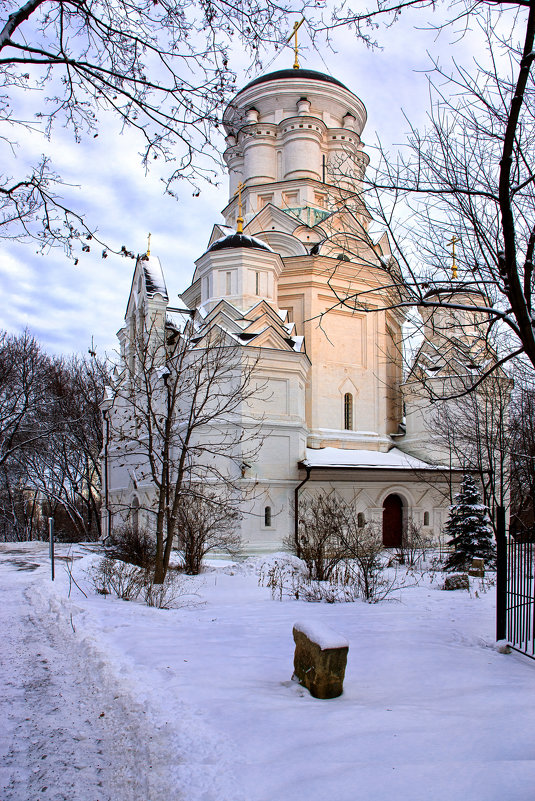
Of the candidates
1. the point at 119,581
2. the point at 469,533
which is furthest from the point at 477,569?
the point at 119,581

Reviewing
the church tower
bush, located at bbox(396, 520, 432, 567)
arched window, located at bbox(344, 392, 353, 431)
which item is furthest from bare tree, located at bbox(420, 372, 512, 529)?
arched window, located at bbox(344, 392, 353, 431)

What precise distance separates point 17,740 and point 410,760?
283cm

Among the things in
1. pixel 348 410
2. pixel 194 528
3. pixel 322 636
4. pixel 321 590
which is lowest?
pixel 321 590

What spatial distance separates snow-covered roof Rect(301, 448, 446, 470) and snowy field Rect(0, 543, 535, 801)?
12623mm

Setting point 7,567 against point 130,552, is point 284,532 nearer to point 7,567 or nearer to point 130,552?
point 130,552

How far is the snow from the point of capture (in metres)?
5.23

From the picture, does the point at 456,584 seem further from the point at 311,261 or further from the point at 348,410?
the point at 311,261

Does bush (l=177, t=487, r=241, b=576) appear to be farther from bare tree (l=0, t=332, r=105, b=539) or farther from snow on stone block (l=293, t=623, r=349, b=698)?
bare tree (l=0, t=332, r=105, b=539)

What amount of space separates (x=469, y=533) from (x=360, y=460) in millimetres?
6358

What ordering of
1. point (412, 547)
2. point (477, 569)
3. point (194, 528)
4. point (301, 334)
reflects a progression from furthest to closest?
point (301, 334), point (412, 547), point (194, 528), point (477, 569)

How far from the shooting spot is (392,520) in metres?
23.3

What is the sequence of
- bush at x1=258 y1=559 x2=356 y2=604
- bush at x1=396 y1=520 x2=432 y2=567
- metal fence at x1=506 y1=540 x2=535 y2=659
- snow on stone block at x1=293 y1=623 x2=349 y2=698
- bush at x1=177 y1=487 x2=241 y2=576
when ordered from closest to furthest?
snow on stone block at x1=293 y1=623 x2=349 y2=698 → metal fence at x1=506 y1=540 x2=535 y2=659 → bush at x1=258 y1=559 x2=356 y2=604 → bush at x1=177 y1=487 x2=241 y2=576 → bush at x1=396 y1=520 x2=432 y2=567

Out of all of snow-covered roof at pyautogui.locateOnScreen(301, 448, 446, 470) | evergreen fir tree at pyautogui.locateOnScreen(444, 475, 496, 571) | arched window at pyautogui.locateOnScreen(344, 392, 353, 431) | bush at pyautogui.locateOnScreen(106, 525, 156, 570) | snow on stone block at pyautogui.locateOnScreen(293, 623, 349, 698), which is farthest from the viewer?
arched window at pyautogui.locateOnScreen(344, 392, 353, 431)

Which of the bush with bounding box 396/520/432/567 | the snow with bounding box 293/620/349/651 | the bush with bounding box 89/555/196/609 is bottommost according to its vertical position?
the bush with bounding box 396/520/432/567
